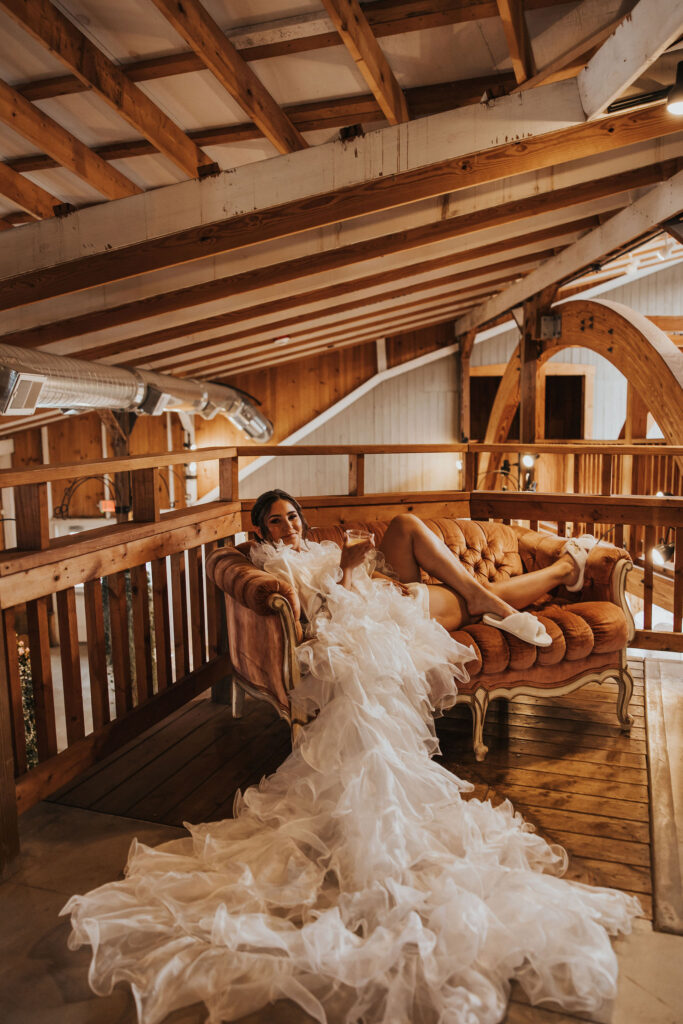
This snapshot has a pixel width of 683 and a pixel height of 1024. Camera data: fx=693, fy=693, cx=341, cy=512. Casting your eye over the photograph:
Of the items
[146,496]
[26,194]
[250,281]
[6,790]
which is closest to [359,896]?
[6,790]

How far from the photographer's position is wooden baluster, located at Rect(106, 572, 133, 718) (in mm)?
2900

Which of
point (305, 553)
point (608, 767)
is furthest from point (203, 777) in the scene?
point (608, 767)

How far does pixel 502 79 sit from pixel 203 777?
10.6 feet

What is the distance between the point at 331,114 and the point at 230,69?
0.67 meters

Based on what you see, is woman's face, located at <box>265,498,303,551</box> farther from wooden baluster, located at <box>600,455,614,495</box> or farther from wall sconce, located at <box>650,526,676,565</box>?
wooden baluster, located at <box>600,455,614,495</box>

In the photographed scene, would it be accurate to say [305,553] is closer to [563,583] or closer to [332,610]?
[332,610]

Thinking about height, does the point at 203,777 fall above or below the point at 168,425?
below

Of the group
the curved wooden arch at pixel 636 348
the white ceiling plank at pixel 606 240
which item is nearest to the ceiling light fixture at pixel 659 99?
the white ceiling plank at pixel 606 240

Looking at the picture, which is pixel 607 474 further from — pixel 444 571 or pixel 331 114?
pixel 331 114

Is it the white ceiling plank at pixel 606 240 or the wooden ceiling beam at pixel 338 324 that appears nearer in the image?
the white ceiling plank at pixel 606 240

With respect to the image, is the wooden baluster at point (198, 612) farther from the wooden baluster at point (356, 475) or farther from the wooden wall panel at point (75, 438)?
the wooden wall panel at point (75, 438)

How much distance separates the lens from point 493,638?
9.34 ft

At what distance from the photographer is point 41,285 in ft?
12.2

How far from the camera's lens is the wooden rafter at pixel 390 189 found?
3062mm
